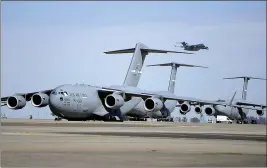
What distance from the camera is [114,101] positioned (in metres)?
67.1

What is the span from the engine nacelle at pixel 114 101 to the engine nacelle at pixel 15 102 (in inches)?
422

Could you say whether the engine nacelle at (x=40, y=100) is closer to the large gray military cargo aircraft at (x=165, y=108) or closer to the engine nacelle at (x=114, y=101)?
the engine nacelle at (x=114, y=101)

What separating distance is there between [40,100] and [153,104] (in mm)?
14139

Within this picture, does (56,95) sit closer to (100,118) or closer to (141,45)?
(100,118)

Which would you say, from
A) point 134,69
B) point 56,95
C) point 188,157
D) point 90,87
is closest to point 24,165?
point 188,157

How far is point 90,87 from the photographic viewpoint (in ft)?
231

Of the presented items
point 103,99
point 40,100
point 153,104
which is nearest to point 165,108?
point 103,99

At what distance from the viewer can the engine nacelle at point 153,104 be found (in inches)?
2579

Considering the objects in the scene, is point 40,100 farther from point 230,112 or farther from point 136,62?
point 230,112

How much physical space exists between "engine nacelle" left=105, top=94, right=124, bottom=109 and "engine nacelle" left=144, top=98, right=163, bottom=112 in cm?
326

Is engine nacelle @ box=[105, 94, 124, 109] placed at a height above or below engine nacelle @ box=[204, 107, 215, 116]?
A: above

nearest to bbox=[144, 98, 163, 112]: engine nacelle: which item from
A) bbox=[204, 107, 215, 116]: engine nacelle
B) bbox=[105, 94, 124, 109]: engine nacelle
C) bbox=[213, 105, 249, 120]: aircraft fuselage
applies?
bbox=[105, 94, 124, 109]: engine nacelle

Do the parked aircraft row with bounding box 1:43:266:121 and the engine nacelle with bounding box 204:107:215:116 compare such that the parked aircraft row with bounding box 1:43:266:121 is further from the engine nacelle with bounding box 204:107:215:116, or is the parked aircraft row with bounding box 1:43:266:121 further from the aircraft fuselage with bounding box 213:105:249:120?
the aircraft fuselage with bounding box 213:105:249:120

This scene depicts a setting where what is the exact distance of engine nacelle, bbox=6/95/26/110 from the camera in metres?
67.4
